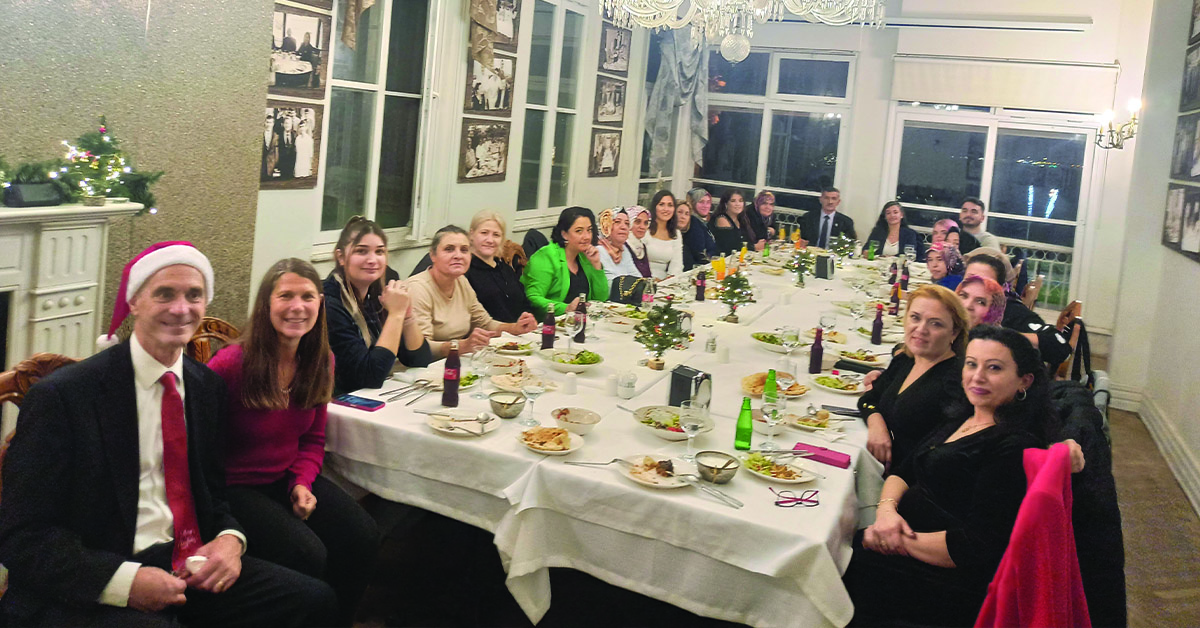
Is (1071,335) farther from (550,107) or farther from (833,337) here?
(550,107)

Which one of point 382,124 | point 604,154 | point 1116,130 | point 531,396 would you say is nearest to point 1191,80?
point 1116,130

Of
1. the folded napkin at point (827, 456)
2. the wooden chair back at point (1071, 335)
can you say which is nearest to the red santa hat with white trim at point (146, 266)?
the folded napkin at point (827, 456)

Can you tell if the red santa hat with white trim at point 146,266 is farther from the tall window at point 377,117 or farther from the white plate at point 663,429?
the tall window at point 377,117

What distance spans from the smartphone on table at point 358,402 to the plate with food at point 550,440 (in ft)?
1.64

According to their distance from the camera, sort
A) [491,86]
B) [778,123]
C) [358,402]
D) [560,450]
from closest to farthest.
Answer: [560,450], [358,402], [491,86], [778,123]

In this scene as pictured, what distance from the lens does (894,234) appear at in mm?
9352

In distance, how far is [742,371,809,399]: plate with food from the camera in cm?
352

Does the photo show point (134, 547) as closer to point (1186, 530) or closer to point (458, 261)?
point (458, 261)

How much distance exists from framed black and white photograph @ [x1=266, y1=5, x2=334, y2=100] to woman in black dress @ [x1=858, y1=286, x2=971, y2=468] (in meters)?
3.29

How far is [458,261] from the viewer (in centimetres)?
416

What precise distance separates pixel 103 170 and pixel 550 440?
2.22 metres

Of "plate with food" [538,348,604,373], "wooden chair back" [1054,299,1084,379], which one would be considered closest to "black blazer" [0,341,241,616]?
"plate with food" [538,348,604,373]

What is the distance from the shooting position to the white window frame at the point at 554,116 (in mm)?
7738

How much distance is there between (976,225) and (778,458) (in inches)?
274
